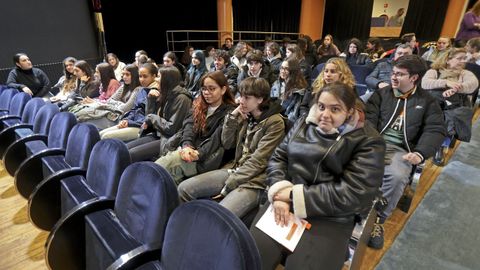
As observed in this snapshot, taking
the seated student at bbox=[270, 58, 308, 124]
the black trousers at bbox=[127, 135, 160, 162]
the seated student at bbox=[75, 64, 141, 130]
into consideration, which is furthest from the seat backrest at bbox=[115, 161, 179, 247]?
the seated student at bbox=[75, 64, 141, 130]

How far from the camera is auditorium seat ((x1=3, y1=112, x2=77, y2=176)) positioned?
1965mm

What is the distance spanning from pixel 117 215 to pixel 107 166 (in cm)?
29

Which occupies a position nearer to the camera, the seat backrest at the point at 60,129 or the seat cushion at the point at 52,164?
the seat cushion at the point at 52,164

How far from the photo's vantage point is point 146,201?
1.08m

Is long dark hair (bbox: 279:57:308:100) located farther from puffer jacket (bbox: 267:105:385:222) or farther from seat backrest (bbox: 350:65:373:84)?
seat backrest (bbox: 350:65:373:84)

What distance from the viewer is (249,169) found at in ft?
4.99

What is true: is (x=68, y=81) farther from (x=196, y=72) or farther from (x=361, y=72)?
(x=361, y=72)

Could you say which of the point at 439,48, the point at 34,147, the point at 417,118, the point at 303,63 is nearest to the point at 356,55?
the point at 439,48

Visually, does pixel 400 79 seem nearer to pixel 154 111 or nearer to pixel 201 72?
pixel 154 111

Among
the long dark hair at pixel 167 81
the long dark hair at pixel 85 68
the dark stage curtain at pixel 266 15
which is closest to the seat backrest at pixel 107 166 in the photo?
the long dark hair at pixel 167 81

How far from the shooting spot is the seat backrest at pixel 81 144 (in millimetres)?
1659

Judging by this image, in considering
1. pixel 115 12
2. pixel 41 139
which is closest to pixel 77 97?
pixel 41 139

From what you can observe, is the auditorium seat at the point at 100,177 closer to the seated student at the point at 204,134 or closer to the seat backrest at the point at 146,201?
the seat backrest at the point at 146,201

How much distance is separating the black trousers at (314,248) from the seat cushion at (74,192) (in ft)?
2.84
